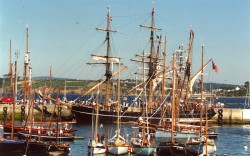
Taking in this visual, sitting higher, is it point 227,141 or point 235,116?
point 235,116

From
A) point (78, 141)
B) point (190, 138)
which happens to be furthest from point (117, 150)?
point (78, 141)

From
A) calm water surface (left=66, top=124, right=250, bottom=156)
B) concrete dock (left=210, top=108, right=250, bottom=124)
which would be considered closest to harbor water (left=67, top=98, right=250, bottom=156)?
calm water surface (left=66, top=124, right=250, bottom=156)

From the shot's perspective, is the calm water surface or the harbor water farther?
the harbor water

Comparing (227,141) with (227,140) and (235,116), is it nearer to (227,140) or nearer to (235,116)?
(227,140)

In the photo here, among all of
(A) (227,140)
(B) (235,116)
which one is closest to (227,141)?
Answer: (A) (227,140)

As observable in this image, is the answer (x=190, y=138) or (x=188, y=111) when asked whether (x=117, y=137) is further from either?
(x=188, y=111)

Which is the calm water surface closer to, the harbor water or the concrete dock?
the harbor water

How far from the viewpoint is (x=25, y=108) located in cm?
10788

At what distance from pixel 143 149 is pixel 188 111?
172 ft

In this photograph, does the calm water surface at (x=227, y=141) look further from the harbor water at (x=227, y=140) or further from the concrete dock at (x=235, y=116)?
the concrete dock at (x=235, y=116)

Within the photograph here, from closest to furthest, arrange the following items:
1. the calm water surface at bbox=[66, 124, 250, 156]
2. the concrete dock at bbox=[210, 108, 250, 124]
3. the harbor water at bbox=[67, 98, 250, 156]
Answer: the calm water surface at bbox=[66, 124, 250, 156] < the harbor water at bbox=[67, 98, 250, 156] < the concrete dock at bbox=[210, 108, 250, 124]

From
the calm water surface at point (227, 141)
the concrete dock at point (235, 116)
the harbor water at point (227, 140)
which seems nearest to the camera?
the calm water surface at point (227, 141)

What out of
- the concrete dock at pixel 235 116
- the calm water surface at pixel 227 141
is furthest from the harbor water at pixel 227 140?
the concrete dock at pixel 235 116

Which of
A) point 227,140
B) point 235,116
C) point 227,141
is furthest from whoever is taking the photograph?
point 235,116
